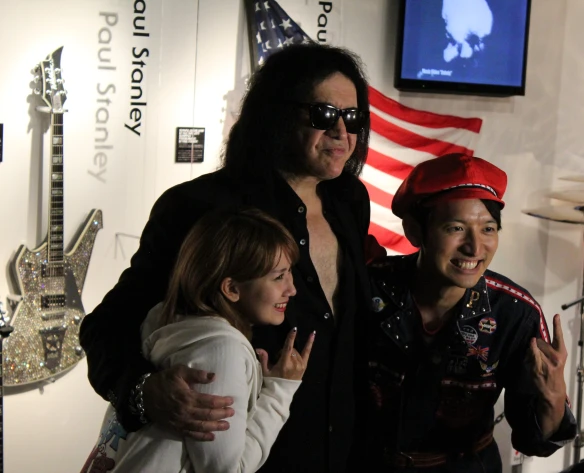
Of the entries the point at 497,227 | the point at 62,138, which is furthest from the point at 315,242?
the point at 62,138

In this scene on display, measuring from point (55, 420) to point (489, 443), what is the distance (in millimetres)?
2415

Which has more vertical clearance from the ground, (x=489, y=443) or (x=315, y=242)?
(x=315, y=242)

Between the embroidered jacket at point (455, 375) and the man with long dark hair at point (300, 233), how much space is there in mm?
95

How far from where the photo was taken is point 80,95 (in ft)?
Answer: 11.6

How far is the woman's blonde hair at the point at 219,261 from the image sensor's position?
1662 mm

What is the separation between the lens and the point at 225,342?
1521 millimetres

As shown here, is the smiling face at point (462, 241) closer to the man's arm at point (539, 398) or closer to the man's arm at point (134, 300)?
the man's arm at point (539, 398)

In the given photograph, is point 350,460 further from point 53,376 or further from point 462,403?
point 53,376

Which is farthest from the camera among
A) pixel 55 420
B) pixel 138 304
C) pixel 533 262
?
pixel 533 262

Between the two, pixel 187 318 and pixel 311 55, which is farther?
pixel 311 55

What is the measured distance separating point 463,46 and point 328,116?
241 centimetres

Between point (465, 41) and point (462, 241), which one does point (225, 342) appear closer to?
point (462, 241)

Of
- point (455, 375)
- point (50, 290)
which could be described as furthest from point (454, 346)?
point (50, 290)

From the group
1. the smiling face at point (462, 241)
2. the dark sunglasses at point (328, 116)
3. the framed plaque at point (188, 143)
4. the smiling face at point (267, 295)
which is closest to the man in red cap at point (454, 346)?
the smiling face at point (462, 241)
